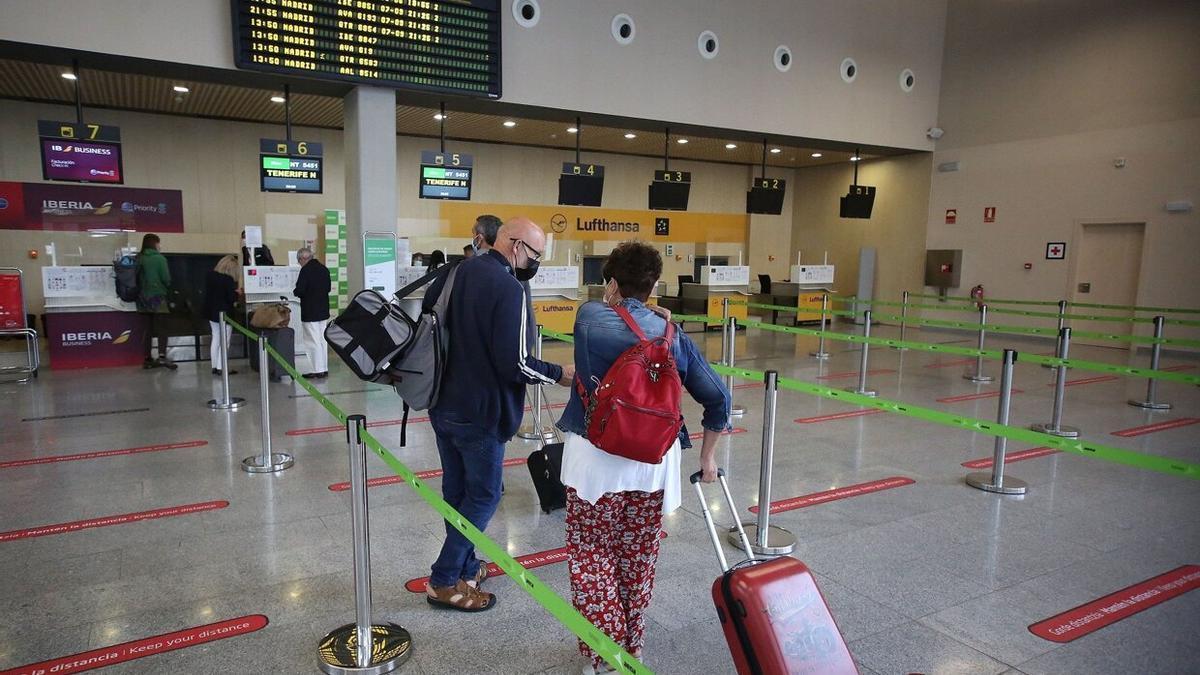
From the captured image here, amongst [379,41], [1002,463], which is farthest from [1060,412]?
[379,41]

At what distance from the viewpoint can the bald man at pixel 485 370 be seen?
276 cm

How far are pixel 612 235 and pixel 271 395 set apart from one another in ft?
35.9

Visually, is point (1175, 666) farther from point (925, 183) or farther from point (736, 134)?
point (925, 183)

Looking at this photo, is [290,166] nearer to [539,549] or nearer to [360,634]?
[539,549]

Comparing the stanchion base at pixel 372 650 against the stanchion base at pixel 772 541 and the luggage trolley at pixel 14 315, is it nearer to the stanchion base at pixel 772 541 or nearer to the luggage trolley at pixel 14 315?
the stanchion base at pixel 772 541

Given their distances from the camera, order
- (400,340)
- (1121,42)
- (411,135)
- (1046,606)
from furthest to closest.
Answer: (411,135) < (1121,42) < (1046,606) < (400,340)

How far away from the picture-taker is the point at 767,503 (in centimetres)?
397

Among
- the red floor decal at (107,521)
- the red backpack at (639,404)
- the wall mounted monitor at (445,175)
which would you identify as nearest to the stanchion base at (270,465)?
the red floor decal at (107,521)

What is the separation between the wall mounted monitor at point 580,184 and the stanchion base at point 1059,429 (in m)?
7.27

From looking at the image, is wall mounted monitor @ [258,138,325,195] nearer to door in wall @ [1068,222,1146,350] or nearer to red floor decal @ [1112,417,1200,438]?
red floor decal @ [1112,417,1200,438]

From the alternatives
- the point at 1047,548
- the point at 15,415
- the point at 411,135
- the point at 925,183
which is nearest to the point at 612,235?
the point at 411,135

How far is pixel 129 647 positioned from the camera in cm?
292

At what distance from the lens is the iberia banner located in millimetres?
15719

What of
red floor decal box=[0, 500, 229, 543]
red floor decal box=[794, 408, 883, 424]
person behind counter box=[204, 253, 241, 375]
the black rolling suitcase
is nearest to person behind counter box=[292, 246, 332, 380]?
the black rolling suitcase
